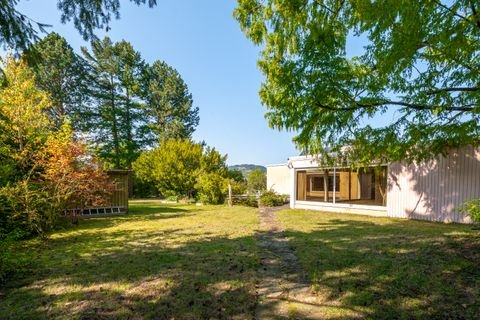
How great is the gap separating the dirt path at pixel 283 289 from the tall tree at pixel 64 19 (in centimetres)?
425

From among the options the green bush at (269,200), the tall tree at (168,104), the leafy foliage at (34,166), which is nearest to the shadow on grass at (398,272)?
the leafy foliage at (34,166)

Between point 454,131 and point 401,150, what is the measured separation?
0.98 metres

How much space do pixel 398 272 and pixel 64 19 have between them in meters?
6.01

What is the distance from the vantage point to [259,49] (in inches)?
230

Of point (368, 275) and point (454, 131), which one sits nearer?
point (368, 275)

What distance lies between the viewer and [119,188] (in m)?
13.1

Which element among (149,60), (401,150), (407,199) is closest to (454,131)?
(401,150)

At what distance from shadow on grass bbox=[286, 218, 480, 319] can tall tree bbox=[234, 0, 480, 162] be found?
2104mm

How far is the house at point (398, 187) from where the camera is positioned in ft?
28.4

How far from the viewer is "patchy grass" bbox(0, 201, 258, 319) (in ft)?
10.4

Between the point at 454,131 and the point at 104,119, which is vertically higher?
the point at 104,119

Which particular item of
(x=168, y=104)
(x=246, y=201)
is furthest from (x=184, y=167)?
(x=168, y=104)

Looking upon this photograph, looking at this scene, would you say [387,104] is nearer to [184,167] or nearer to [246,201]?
[246,201]

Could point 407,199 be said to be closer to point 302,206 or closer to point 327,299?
point 302,206
